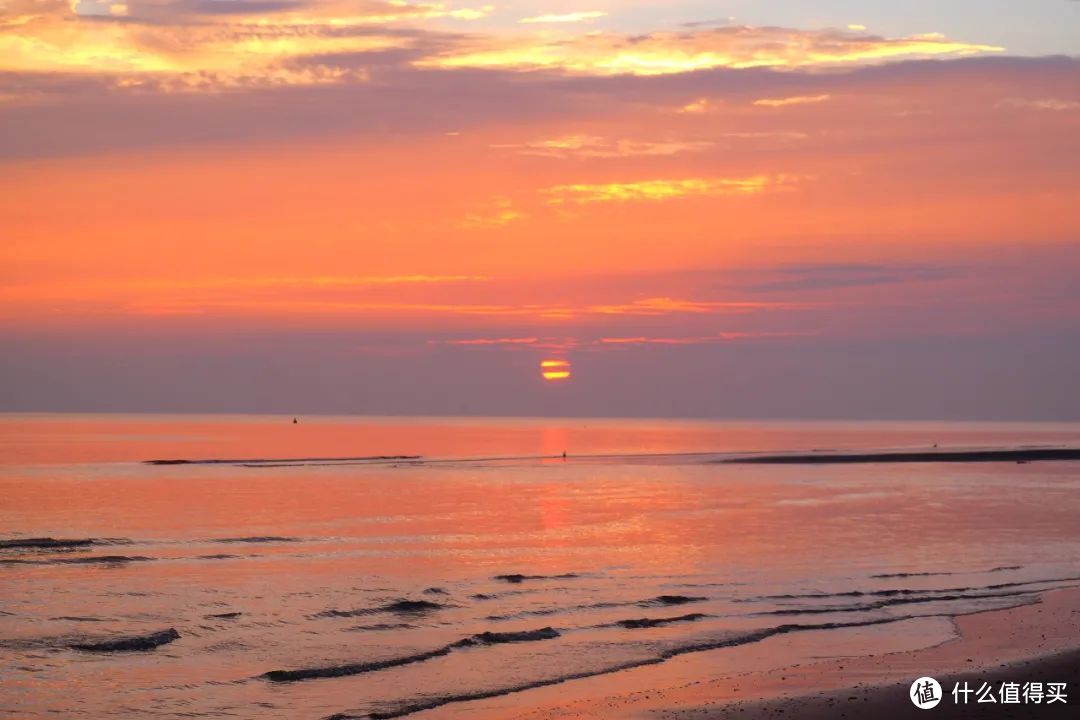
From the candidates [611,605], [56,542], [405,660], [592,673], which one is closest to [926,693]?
[592,673]

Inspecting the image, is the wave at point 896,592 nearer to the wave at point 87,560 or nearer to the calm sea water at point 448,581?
the calm sea water at point 448,581

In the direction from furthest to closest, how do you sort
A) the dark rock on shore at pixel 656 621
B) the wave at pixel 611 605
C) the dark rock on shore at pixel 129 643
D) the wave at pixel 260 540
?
the wave at pixel 260 540 < the wave at pixel 611 605 < the dark rock on shore at pixel 656 621 < the dark rock on shore at pixel 129 643

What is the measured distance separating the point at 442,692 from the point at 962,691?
9012mm

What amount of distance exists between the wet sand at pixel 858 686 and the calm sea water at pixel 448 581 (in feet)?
5.22

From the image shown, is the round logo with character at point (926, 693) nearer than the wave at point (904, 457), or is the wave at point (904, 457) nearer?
the round logo with character at point (926, 693)

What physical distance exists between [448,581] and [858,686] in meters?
17.4

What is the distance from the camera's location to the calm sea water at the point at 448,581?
22.2 meters

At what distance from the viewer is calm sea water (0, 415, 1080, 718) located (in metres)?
22.2

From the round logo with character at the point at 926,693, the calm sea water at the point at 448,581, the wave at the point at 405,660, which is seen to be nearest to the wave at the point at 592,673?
the calm sea water at the point at 448,581

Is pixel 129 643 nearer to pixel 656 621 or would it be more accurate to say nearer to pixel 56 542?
pixel 656 621

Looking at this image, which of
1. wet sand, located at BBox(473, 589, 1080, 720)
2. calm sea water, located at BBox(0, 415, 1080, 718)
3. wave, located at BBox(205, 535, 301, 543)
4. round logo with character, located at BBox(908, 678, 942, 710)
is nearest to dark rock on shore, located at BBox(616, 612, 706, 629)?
calm sea water, located at BBox(0, 415, 1080, 718)

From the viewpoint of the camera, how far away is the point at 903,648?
2391cm

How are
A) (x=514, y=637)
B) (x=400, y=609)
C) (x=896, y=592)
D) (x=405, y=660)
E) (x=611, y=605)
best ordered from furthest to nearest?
(x=896, y=592) < (x=611, y=605) < (x=400, y=609) < (x=514, y=637) < (x=405, y=660)

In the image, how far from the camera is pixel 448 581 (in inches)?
1383
